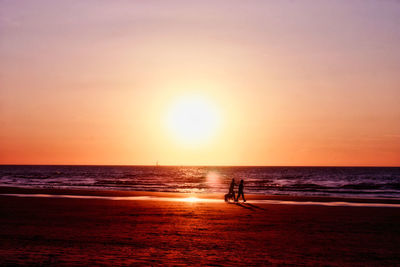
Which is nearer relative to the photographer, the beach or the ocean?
the beach

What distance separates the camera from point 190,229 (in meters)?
16.4

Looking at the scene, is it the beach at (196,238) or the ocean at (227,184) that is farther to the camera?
the ocean at (227,184)

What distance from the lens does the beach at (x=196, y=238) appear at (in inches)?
445

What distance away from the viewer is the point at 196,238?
14.4 meters

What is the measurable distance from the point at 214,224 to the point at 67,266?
336 inches

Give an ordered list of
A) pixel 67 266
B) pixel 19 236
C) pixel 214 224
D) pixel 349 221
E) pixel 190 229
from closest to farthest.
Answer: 1. pixel 67 266
2. pixel 19 236
3. pixel 190 229
4. pixel 214 224
5. pixel 349 221

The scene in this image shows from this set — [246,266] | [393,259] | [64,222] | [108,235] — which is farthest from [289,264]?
[64,222]

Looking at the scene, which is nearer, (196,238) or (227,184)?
(196,238)

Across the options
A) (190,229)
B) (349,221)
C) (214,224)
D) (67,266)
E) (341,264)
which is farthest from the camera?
(349,221)

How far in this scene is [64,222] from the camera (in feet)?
59.3

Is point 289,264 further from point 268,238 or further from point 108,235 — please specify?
point 108,235

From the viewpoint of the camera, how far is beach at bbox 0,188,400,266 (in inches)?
445

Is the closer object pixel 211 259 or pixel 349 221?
pixel 211 259

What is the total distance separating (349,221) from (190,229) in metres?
7.94
